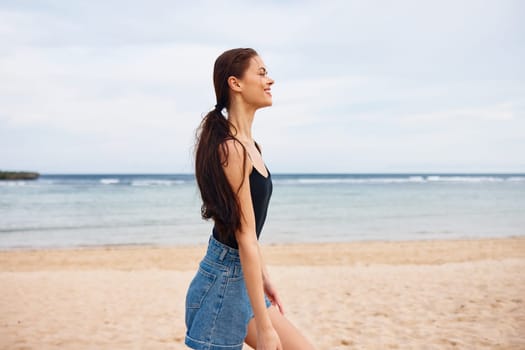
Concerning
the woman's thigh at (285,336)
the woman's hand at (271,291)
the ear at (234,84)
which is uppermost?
the ear at (234,84)

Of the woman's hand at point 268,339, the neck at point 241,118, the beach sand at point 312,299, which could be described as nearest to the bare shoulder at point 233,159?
the neck at point 241,118

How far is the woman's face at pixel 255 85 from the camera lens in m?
2.00

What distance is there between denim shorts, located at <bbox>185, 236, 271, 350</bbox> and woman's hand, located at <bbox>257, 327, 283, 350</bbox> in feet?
0.44

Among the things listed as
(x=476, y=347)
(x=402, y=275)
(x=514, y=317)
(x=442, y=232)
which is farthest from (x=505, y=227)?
(x=476, y=347)

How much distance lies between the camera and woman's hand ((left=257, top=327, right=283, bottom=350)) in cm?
180

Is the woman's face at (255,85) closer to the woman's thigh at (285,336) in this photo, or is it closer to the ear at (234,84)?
the ear at (234,84)

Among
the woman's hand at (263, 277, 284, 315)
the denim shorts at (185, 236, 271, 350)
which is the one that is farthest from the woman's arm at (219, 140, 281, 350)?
the woman's hand at (263, 277, 284, 315)

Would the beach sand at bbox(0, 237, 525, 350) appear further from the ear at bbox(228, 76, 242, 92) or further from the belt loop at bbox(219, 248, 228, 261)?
the ear at bbox(228, 76, 242, 92)

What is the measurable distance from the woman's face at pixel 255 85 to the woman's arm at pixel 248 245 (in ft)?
0.95

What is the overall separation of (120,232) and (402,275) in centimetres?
1138

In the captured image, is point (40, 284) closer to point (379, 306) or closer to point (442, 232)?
point (379, 306)

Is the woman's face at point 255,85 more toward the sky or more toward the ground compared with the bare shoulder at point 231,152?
more toward the sky

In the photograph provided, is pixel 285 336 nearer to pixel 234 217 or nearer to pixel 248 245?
pixel 248 245

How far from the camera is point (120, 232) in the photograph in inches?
683
